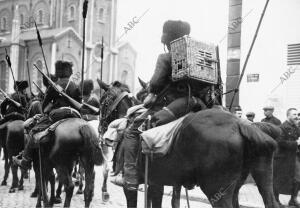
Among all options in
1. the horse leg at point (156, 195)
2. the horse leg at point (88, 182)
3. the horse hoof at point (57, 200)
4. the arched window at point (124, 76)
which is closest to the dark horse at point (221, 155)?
the horse leg at point (156, 195)

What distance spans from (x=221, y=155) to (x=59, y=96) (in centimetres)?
435

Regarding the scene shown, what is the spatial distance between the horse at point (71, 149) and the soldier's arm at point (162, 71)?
8.44ft

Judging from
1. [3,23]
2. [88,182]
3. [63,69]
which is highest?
[3,23]

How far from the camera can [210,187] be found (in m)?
4.25

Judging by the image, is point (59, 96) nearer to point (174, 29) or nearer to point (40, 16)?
point (174, 29)

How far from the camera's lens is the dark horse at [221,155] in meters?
4.22

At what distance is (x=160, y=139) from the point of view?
4598 millimetres

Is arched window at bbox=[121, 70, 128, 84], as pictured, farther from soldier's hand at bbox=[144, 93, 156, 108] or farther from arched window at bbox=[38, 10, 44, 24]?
soldier's hand at bbox=[144, 93, 156, 108]

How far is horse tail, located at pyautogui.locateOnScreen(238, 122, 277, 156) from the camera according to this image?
168 inches

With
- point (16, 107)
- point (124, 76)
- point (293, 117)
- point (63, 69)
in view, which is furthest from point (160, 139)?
point (124, 76)

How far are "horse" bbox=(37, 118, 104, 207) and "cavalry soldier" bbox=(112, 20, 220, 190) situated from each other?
193cm

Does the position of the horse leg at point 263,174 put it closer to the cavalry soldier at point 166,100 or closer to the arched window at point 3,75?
the cavalry soldier at point 166,100

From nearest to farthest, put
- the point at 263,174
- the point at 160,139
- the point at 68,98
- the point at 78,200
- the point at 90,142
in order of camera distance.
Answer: the point at 263,174 < the point at 160,139 < the point at 90,142 < the point at 68,98 < the point at 78,200

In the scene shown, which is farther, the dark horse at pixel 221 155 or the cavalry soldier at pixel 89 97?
the cavalry soldier at pixel 89 97
